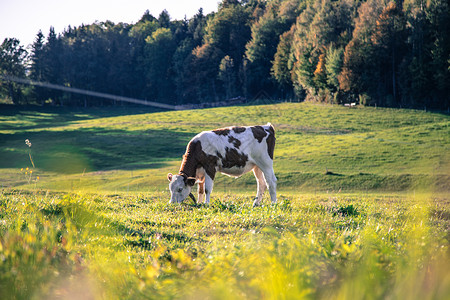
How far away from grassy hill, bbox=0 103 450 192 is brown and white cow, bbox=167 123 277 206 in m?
8.56

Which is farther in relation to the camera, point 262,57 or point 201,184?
A: point 262,57

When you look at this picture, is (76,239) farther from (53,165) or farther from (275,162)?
(53,165)

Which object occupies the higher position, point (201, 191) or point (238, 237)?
point (238, 237)

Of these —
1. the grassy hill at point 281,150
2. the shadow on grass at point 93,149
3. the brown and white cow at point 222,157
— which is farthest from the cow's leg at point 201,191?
the shadow on grass at point 93,149

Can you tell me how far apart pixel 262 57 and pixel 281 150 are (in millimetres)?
63229

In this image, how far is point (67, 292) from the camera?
4203 millimetres

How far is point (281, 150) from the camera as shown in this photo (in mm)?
46969

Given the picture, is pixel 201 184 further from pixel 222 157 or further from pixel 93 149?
pixel 93 149

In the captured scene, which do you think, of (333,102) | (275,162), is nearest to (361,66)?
(333,102)

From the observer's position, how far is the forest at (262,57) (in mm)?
67812

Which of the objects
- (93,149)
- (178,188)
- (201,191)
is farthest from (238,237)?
(93,149)

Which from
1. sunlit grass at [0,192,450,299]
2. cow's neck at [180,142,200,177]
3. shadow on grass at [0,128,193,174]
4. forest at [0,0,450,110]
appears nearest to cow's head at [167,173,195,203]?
cow's neck at [180,142,200,177]

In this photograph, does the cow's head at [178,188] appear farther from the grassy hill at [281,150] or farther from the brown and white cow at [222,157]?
the grassy hill at [281,150]

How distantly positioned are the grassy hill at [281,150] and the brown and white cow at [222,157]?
8556 millimetres
